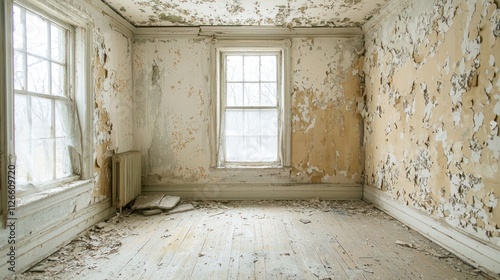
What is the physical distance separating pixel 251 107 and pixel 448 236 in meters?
2.77

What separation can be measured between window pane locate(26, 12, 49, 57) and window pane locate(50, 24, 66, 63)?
0.09 metres

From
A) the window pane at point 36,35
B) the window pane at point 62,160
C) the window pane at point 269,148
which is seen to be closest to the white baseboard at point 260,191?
the window pane at point 269,148

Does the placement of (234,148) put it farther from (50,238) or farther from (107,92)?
(50,238)

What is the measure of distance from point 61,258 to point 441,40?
359 centimetres

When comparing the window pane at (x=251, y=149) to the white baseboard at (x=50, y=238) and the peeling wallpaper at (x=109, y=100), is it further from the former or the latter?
the white baseboard at (x=50, y=238)

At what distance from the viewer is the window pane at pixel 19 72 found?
235cm

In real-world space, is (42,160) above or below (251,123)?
below

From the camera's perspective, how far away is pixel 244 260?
2498 mm

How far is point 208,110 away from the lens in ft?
14.6

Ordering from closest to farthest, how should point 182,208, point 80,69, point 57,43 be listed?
point 57,43 → point 80,69 → point 182,208

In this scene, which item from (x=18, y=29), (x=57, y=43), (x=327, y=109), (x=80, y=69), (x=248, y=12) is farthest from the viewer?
(x=327, y=109)

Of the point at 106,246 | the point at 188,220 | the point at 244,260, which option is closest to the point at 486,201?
the point at 244,260

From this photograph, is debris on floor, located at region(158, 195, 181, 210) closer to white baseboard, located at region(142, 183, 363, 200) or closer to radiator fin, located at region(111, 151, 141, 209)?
white baseboard, located at region(142, 183, 363, 200)

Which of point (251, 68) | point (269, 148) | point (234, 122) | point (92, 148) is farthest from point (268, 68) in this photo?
point (92, 148)
